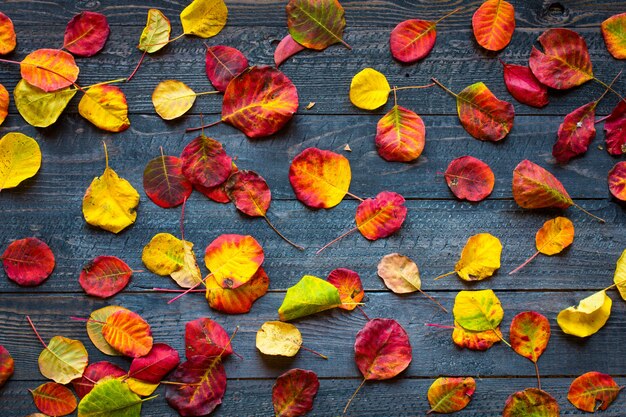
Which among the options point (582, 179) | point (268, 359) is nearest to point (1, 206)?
point (268, 359)

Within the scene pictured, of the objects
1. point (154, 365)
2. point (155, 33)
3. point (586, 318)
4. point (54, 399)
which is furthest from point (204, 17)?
point (586, 318)

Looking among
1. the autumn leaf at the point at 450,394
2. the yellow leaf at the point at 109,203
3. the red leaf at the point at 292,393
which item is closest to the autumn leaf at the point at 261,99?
the yellow leaf at the point at 109,203

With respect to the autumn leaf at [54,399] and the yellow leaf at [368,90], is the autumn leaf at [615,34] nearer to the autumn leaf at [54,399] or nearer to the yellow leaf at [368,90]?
the yellow leaf at [368,90]

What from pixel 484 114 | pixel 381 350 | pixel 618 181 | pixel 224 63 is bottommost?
pixel 381 350

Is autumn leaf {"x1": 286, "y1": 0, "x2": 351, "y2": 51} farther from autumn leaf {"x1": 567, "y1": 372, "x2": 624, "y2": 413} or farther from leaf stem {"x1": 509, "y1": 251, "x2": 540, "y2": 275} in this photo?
autumn leaf {"x1": 567, "y1": 372, "x2": 624, "y2": 413}

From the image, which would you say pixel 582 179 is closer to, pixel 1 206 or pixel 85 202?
pixel 85 202

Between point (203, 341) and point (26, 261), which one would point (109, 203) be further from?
point (203, 341)
